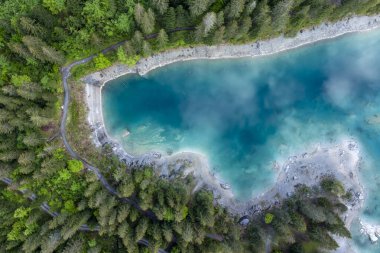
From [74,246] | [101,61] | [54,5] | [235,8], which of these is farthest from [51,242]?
[235,8]

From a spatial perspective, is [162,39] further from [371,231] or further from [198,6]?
[371,231]

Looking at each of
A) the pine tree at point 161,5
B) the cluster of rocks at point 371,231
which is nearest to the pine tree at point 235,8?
the pine tree at point 161,5

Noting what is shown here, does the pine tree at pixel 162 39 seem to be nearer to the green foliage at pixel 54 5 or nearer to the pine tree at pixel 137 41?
the pine tree at pixel 137 41

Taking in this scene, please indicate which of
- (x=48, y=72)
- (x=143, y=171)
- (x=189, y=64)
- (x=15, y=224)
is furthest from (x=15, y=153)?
(x=189, y=64)

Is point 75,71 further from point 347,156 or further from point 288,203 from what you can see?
point 347,156

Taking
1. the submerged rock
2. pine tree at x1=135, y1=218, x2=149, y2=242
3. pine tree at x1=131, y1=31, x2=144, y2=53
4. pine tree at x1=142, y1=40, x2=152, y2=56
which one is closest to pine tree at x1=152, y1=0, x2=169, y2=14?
pine tree at x1=131, y1=31, x2=144, y2=53
